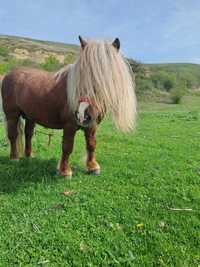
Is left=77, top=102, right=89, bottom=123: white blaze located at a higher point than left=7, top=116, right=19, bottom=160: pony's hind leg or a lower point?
higher

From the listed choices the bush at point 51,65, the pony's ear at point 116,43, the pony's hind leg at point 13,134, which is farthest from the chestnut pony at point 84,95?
the bush at point 51,65

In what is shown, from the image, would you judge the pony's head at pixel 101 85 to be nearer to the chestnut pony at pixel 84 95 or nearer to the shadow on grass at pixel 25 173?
the chestnut pony at pixel 84 95

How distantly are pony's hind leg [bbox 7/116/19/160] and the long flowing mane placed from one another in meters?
1.63

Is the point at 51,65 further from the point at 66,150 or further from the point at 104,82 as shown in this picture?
the point at 104,82

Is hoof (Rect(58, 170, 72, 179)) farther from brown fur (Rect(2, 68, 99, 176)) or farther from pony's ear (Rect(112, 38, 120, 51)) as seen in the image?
pony's ear (Rect(112, 38, 120, 51))

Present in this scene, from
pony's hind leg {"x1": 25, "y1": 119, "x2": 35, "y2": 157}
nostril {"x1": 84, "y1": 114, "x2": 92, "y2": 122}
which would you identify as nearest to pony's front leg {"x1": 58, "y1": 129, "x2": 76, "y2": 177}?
nostril {"x1": 84, "y1": 114, "x2": 92, "y2": 122}

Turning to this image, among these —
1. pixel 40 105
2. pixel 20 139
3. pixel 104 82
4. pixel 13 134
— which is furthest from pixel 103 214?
pixel 20 139

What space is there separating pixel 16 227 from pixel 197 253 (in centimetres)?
189

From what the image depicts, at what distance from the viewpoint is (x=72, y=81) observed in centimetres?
423

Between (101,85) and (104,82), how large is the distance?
55 mm

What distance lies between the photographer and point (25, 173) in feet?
16.9

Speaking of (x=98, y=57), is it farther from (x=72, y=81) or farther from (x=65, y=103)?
(x=65, y=103)

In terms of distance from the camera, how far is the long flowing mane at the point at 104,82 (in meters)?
4.01

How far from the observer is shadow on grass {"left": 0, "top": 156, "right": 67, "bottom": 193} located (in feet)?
15.6
